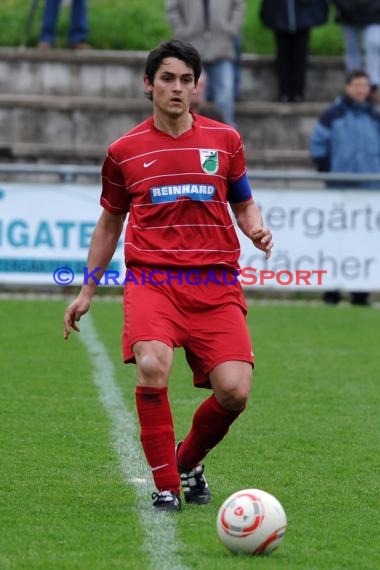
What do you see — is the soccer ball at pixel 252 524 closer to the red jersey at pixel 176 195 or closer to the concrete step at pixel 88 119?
the red jersey at pixel 176 195

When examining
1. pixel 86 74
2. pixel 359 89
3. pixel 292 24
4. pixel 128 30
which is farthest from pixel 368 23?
pixel 128 30

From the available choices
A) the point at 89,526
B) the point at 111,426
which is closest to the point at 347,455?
the point at 111,426

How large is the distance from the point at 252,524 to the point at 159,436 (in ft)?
2.95

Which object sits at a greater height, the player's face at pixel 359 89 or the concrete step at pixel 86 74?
the player's face at pixel 359 89

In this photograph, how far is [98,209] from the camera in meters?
15.0

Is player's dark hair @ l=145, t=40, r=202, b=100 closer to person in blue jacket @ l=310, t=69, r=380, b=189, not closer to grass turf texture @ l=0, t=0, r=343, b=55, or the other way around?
person in blue jacket @ l=310, t=69, r=380, b=189

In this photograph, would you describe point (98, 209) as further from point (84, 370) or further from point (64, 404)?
point (64, 404)

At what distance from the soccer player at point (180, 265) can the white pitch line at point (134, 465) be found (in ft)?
0.68

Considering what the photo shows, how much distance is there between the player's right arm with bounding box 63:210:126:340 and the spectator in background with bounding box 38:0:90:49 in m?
12.3

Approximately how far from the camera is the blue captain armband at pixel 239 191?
260 inches

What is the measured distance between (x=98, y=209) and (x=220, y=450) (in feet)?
24.3

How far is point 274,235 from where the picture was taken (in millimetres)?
14984

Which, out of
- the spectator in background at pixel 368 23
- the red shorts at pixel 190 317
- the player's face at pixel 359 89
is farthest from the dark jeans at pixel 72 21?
the red shorts at pixel 190 317

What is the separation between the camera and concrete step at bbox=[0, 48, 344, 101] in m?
19.5
